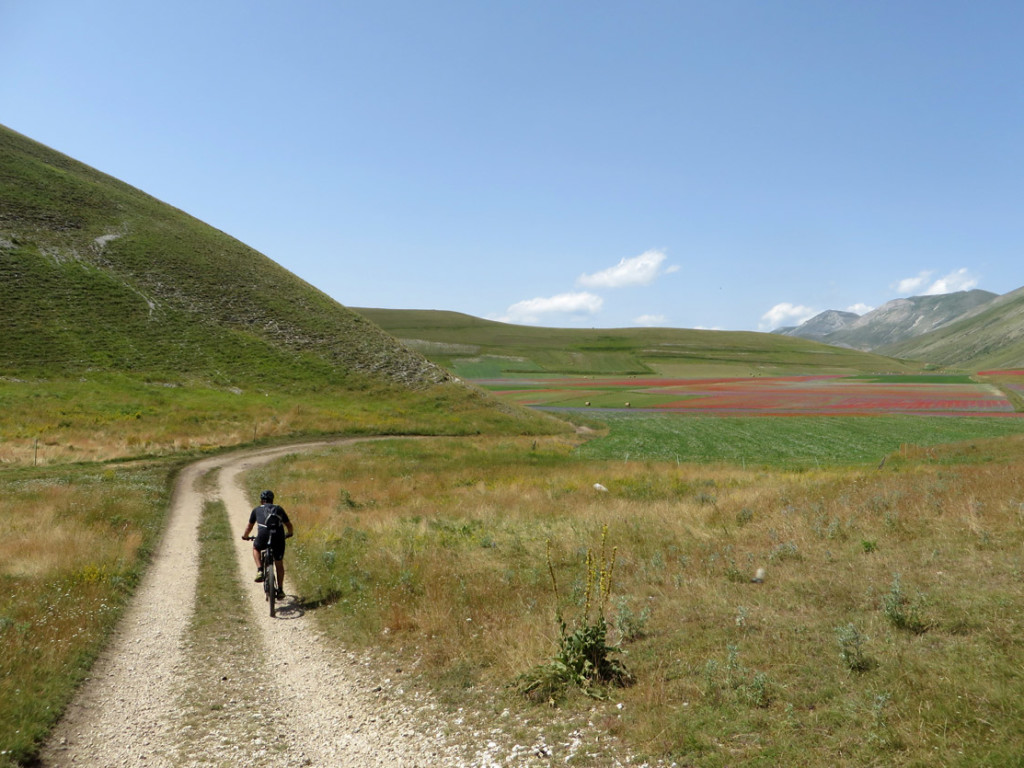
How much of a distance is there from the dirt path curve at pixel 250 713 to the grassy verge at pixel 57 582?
15.1 inches

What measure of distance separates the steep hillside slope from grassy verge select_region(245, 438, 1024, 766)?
176 ft

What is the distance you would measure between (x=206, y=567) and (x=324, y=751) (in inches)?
420

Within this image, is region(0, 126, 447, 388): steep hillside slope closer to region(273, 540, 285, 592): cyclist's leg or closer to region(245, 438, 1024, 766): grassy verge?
region(245, 438, 1024, 766): grassy verge

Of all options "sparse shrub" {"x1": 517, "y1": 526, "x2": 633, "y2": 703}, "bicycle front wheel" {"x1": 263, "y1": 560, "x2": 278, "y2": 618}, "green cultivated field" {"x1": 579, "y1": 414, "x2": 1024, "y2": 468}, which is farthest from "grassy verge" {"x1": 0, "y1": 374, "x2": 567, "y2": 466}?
"sparse shrub" {"x1": 517, "y1": 526, "x2": 633, "y2": 703}

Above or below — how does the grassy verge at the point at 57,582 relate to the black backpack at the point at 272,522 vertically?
below

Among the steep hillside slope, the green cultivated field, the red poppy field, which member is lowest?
the green cultivated field

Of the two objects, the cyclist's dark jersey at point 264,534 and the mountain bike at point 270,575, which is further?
the cyclist's dark jersey at point 264,534

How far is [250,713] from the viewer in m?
8.00

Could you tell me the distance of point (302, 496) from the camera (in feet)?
83.8

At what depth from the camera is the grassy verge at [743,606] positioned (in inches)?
231

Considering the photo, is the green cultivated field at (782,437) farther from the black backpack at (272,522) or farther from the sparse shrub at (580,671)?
the sparse shrub at (580,671)

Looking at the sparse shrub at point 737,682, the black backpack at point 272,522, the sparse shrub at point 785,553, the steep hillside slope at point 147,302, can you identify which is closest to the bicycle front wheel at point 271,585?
the black backpack at point 272,522

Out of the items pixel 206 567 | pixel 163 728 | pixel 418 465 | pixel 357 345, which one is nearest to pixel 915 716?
pixel 163 728

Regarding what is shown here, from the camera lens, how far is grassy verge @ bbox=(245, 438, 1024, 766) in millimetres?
5871
